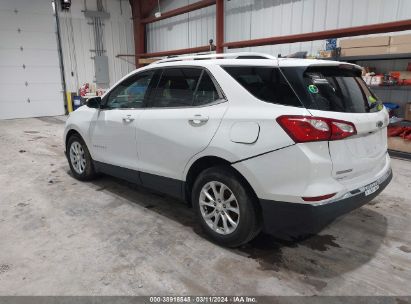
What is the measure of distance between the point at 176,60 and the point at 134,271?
1.93 m

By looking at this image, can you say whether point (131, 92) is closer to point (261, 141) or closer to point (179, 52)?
point (261, 141)

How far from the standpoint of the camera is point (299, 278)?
228cm

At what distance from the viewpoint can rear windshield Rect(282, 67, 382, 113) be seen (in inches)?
85.9

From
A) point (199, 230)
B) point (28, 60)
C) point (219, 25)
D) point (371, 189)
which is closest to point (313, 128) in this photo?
point (371, 189)

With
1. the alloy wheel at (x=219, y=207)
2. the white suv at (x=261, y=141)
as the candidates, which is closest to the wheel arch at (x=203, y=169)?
the white suv at (x=261, y=141)

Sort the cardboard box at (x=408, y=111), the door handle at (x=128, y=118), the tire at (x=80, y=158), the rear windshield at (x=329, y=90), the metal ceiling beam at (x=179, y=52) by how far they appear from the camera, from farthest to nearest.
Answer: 1. the metal ceiling beam at (x=179, y=52)
2. the cardboard box at (x=408, y=111)
3. the tire at (x=80, y=158)
4. the door handle at (x=128, y=118)
5. the rear windshield at (x=329, y=90)

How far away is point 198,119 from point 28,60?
1098cm

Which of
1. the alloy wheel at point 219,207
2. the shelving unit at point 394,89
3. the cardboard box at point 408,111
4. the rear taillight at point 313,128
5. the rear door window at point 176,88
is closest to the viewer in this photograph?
the rear taillight at point 313,128

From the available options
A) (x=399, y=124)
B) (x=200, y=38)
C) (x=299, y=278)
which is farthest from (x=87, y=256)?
(x=200, y=38)

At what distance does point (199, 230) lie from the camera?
3006mm

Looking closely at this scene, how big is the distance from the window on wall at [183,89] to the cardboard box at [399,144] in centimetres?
445

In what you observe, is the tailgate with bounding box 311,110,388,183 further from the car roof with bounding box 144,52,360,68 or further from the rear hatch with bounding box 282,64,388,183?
the car roof with bounding box 144,52,360,68

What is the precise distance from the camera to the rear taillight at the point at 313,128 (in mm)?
2078

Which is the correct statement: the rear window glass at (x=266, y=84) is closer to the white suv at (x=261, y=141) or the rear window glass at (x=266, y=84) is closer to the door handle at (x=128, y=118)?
the white suv at (x=261, y=141)
